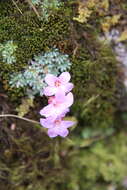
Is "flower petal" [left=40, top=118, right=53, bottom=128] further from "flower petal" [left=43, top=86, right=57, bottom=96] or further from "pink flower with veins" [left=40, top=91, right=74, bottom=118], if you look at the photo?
"flower petal" [left=43, top=86, right=57, bottom=96]

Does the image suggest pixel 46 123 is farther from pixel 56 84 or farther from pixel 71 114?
pixel 71 114

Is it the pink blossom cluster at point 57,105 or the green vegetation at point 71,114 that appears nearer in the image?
the pink blossom cluster at point 57,105

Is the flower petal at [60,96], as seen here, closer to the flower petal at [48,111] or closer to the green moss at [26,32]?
the flower petal at [48,111]

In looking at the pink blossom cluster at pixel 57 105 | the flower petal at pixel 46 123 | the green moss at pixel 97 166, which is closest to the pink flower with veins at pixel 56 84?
the pink blossom cluster at pixel 57 105

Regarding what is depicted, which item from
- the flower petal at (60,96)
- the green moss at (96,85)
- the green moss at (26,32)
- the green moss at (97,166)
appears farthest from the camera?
the green moss at (97,166)

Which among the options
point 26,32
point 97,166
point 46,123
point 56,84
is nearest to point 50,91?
point 56,84

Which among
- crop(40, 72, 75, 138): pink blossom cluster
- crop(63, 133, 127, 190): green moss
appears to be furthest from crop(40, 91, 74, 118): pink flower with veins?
crop(63, 133, 127, 190): green moss

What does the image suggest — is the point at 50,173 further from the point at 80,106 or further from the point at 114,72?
the point at 114,72
